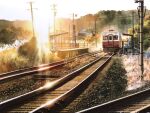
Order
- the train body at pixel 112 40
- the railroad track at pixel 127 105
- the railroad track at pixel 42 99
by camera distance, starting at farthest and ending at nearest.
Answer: the train body at pixel 112 40 < the railroad track at pixel 42 99 < the railroad track at pixel 127 105

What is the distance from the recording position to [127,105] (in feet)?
36.4

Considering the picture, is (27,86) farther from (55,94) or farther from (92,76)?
(92,76)

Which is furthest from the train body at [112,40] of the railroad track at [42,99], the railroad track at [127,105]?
the railroad track at [127,105]

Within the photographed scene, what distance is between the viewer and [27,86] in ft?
51.5

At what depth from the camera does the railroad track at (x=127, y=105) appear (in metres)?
9.88

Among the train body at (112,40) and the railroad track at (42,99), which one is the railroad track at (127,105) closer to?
the railroad track at (42,99)

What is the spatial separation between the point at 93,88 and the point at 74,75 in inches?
158

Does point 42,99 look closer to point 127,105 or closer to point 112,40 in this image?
point 127,105

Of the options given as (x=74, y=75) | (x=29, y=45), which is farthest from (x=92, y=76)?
(x=29, y=45)

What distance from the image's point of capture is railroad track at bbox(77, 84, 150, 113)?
988cm

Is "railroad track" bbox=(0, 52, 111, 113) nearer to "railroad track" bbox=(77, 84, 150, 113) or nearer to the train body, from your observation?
"railroad track" bbox=(77, 84, 150, 113)

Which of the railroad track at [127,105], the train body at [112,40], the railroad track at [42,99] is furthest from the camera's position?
the train body at [112,40]

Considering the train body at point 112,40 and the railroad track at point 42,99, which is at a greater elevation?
the train body at point 112,40

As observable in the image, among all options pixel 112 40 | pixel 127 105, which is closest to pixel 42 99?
pixel 127 105
